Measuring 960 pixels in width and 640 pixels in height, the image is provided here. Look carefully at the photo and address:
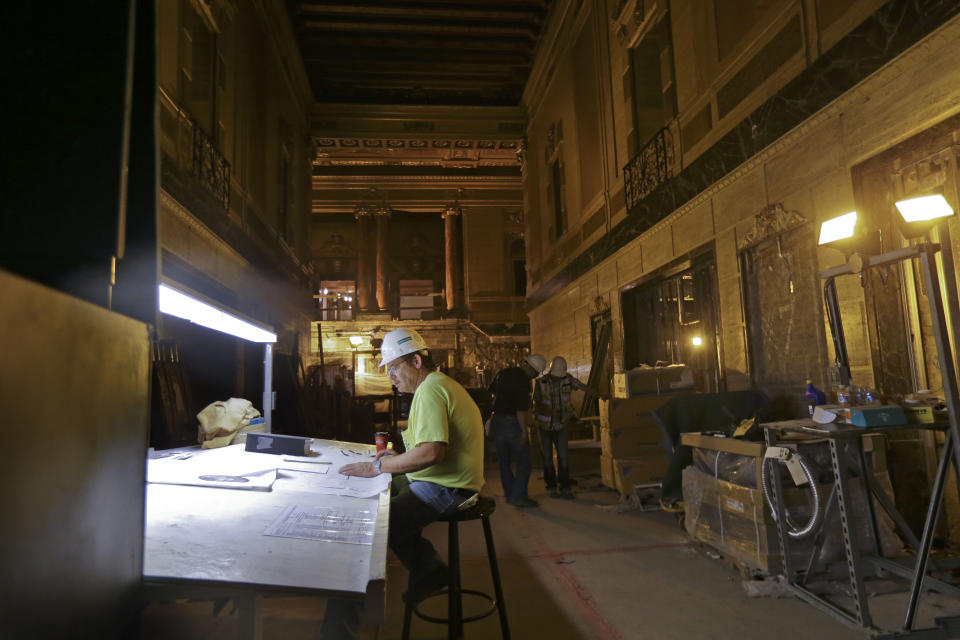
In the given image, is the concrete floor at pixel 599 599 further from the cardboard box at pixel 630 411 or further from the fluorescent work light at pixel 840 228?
the fluorescent work light at pixel 840 228

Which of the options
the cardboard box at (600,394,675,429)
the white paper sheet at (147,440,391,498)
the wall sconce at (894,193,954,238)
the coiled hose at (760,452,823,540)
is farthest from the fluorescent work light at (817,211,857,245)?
the cardboard box at (600,394,675,429)

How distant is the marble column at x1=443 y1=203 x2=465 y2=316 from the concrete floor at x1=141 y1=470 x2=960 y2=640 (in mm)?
16684

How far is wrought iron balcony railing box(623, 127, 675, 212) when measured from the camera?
7645mm

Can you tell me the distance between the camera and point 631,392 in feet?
22.8

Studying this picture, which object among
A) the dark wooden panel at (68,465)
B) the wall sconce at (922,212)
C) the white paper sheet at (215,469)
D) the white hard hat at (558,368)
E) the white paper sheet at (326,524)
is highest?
the wall sconce at (922,212)

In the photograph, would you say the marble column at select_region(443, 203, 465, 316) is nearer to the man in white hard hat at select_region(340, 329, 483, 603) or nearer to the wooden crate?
the wooden crate

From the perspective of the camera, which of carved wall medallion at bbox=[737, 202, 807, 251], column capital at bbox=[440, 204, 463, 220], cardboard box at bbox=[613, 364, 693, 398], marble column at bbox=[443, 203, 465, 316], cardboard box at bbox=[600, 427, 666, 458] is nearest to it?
carved wall medallion at bbox=[737, 202, 807, 251]

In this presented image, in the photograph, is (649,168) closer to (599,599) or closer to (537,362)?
(537,362)

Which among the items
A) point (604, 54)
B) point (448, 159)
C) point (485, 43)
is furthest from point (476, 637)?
point (448, 159)

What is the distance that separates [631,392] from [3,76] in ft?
22.7

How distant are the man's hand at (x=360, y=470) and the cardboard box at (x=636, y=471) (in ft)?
14.2

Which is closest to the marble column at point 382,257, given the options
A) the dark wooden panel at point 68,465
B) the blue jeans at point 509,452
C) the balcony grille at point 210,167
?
the balcony grille at point 210,167

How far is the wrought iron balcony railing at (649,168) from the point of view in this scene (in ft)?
25.1

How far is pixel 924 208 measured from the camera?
2.91 meters
